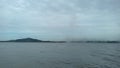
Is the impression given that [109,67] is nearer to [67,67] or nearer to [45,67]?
[67,67]

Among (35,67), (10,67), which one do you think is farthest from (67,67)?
(10,67)

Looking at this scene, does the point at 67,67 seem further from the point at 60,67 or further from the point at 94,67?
the point at 94,67

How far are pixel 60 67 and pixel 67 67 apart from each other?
1.00 meters

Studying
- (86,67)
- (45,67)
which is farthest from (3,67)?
(86,67)

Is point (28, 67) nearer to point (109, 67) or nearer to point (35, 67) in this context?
point (35, 67)

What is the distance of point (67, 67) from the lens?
894 inches

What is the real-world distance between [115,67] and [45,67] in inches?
390

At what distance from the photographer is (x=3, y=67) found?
23547mm

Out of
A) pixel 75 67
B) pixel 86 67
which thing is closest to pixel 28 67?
pixel 75 67

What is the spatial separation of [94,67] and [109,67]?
212cm

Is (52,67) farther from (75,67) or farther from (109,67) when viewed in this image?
(109,67)

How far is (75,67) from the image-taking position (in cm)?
2288

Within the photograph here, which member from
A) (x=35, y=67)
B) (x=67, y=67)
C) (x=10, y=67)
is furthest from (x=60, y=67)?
(x=10, y=67)

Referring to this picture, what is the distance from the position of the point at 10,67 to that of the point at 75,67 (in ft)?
31.3
